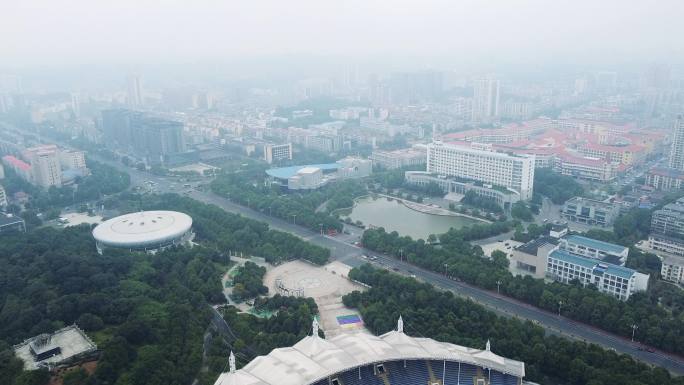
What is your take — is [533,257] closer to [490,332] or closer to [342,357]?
[490,332]

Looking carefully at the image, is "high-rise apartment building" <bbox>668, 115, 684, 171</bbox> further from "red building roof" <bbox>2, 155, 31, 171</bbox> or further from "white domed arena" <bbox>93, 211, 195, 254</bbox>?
"red building roof" <bbox>2, 155, 31, 171</bbox>

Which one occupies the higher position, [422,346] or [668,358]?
[422,346]

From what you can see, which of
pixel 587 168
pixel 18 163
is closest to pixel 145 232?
pixel 18 163

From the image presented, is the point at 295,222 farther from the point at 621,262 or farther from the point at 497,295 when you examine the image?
the point at 621,262

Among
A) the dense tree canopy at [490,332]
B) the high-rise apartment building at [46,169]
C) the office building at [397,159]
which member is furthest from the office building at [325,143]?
the dense tree canopy at [490,332]

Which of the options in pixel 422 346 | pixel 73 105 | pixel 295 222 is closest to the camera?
pixel 422 346

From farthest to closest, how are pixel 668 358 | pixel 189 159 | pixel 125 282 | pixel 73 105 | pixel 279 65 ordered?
1. pixel 279 65
2. pixel 73 105
3. pixel 189 159
4. pixel 125 282
5. pixel 668 358

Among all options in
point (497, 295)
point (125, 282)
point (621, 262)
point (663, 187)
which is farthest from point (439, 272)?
point (663, 187)
